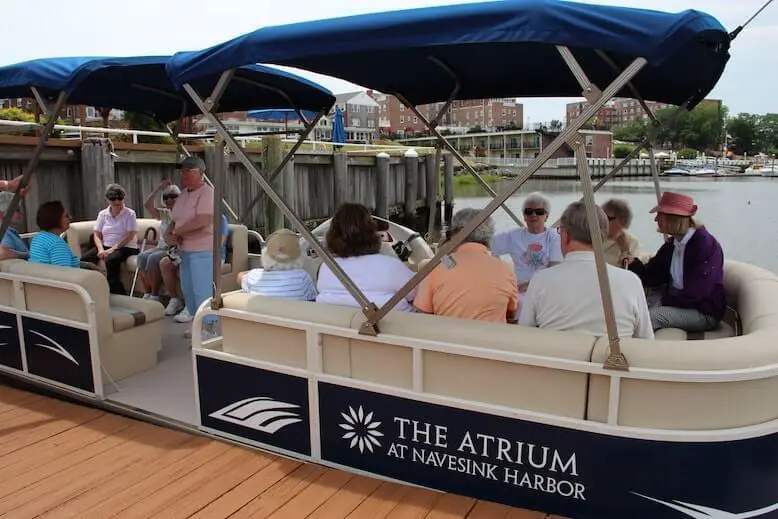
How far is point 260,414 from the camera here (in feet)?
9.09

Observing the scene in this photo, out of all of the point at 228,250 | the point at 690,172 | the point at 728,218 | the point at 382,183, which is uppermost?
the point at 382,183

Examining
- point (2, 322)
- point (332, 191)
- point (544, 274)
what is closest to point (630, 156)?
point (544, 274)

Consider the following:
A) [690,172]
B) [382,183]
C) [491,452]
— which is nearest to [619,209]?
[491,452]

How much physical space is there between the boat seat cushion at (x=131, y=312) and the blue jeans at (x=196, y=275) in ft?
2.05

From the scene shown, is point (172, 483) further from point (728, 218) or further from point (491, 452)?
point (728, 218)

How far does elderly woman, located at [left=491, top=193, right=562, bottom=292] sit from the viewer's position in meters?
4.12

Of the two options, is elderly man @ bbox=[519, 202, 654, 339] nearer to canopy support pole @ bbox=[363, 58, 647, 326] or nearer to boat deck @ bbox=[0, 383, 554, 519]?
canopy support pole @ bbox=[363, 58, 647, 326]

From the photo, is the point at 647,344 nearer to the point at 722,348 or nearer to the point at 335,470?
the point at 722,348

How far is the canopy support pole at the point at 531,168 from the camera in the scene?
6.25ft

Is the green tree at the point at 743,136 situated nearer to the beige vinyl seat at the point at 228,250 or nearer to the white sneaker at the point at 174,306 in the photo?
the beige vinyl seat at the point at 228,250

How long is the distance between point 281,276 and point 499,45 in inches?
61.1

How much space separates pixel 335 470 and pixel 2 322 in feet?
8.14

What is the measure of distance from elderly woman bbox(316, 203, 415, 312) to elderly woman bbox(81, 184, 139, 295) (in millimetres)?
3326

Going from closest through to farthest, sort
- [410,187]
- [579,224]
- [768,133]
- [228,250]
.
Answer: [579,224] < [228,250] < [410,187] < [768,133]
